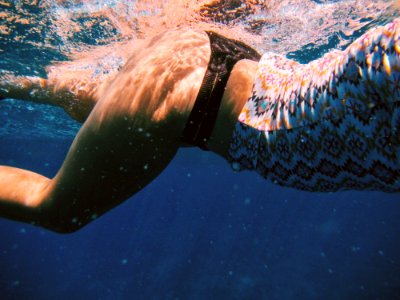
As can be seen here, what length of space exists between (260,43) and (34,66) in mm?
8639

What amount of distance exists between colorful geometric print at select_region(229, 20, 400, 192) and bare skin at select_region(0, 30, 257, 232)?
186 mm

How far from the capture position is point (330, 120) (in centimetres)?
148

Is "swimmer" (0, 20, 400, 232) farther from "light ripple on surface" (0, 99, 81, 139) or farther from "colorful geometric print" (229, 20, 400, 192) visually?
"light ripple on surface" (0, 99, 81, 139)

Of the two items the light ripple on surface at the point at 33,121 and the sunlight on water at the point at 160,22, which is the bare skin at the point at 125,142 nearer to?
the sunlight on water at the point at 160,22

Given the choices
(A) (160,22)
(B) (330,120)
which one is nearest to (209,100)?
(B) (330,120)

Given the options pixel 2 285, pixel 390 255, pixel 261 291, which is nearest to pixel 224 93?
pixel 261 291

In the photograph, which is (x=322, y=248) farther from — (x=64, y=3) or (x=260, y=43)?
(x=64, y=3)

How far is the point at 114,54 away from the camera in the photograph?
32.2 ft

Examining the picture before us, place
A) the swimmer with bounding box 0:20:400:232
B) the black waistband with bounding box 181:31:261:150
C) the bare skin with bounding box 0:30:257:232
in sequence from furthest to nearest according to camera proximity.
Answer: the black waistband with bounding box 181:31:261:150 → the bare skin with bounding box 0:30:257:232 → the swimmer with bounding box 0:20:400:232

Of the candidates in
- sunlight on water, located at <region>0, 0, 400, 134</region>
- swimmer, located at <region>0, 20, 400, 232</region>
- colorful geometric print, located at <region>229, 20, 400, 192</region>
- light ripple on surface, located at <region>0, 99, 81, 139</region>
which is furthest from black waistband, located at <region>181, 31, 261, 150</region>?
light ripple on surface, located at <region>0, 99, 81, 139</region>

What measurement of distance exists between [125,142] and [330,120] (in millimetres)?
1204

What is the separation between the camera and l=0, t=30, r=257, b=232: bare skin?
1.85 meters

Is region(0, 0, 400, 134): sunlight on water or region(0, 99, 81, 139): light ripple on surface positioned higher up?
region(0, 0, 400, 134): sunlight on water

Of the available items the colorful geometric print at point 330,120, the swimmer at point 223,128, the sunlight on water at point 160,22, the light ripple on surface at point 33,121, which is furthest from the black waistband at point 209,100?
the light ripple on surface at point 33,121
